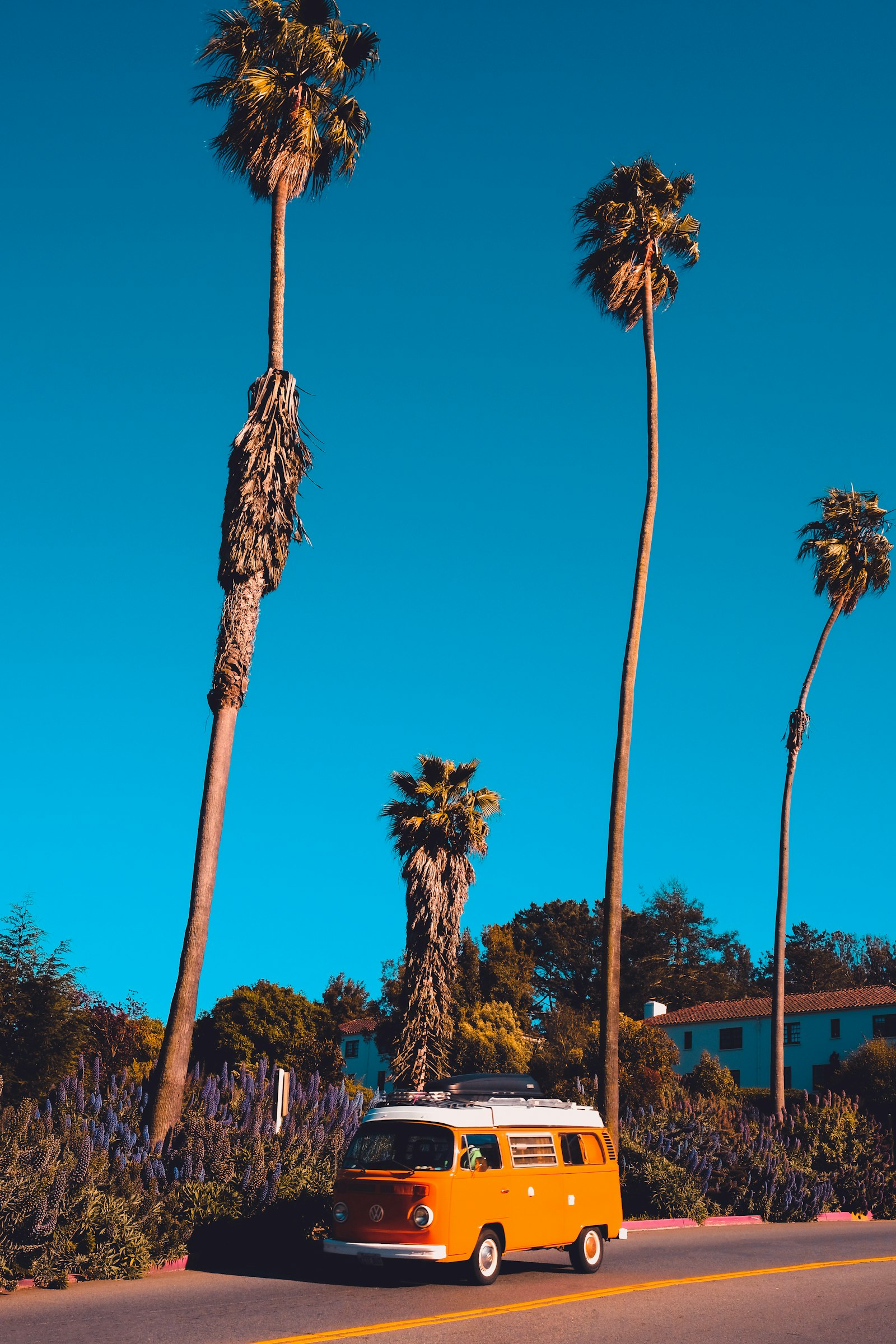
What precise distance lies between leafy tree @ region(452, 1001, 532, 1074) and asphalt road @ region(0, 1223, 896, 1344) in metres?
42.9

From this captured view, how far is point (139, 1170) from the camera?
14375 mm

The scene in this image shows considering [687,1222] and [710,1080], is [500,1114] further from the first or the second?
[710,1080]

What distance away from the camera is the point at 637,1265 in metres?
15.1

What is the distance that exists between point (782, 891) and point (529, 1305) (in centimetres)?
Result: 2505

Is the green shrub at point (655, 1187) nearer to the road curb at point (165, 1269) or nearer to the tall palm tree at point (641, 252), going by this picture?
the tall palm tree at point (641, 252)

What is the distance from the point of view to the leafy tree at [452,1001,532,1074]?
188ft

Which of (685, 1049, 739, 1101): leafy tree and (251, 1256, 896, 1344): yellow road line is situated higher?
(685, 1049, 739, 1101): leafy tree

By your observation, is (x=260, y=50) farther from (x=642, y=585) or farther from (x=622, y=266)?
(x=642, y=585)

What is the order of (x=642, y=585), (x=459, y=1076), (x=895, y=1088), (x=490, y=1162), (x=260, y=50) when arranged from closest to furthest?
1. (x=490, y=1162)
2. (x=459, y=1076)
3. (x=260, y=50)
4. (x=642, y=585)
5. (x=895, y=1088)

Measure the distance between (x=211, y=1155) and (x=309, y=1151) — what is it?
174 cm

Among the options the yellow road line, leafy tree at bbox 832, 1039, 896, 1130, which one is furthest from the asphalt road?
leafy tree at bbox 832, 1039, 896, 1130

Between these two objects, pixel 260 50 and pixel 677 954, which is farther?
pixel 677 954

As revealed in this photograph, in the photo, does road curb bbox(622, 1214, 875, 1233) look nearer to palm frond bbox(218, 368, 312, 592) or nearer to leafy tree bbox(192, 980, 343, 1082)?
palm frond bbox(218, 368, 312, 592)

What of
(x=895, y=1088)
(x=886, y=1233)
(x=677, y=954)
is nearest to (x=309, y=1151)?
(x=886, y=1233)
